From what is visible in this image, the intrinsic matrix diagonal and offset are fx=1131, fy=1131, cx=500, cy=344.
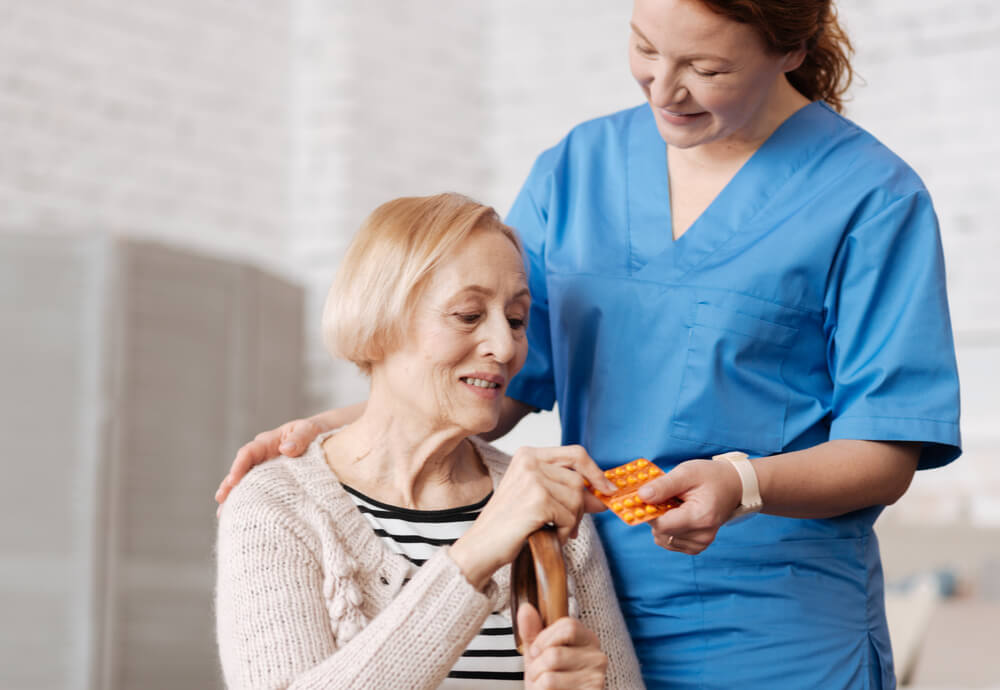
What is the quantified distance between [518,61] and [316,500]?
13.7 ft

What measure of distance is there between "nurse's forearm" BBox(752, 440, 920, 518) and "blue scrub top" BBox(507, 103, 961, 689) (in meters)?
0.03

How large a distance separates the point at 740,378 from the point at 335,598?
577 mm

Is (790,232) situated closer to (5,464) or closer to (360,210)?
(5,464)

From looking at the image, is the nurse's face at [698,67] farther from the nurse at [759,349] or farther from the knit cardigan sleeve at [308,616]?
the knit cardigan sleeve at [308,616]

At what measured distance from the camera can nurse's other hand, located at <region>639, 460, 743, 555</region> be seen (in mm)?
1204

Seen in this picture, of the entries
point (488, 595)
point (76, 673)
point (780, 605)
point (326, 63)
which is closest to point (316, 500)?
point (488, 595)

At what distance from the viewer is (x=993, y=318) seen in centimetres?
425

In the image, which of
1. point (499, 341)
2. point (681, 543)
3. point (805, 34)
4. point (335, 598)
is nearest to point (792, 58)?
point (805, 34)

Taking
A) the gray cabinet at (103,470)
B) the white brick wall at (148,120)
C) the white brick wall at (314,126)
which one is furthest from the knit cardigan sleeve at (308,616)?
the white brick wall at (314,126)

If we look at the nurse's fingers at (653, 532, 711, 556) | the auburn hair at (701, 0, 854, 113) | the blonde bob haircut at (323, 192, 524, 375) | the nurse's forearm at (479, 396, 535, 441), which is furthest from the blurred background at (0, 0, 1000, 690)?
the nurse's fingers at (653, 532, 711, 556)

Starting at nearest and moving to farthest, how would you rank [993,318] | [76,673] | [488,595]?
[488,595]
[76,673]
[993,318]

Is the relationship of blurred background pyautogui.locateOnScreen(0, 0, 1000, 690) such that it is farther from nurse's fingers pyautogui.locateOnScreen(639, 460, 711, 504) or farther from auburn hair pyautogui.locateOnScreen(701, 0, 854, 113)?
nurse's fingers pyautogui.locateOnScreen(639, 460, 711, 504)

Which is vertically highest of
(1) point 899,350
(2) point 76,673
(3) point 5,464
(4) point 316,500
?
(1) point 899,350

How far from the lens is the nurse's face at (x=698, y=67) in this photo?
132 cm
